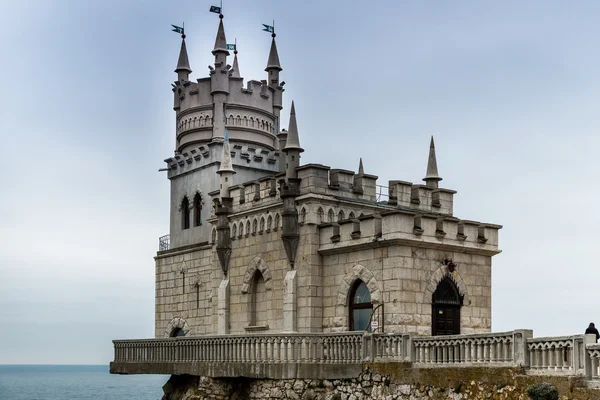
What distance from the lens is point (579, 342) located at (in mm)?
17266

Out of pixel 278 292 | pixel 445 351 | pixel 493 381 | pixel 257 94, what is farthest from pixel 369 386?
pixel 257 94

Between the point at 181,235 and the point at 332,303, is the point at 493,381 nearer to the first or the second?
the point at 332,303

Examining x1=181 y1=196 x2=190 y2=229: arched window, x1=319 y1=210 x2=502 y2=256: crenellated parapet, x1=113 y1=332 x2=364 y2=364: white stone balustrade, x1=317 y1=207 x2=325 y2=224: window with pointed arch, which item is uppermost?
x1=181 y1=196 x2=190 y2=229: arched window

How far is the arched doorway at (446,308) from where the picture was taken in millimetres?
27188

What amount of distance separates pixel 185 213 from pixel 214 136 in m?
3.59

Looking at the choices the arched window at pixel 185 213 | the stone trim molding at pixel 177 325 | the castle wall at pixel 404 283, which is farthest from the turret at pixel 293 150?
the stone trim molding at pixel 177 325

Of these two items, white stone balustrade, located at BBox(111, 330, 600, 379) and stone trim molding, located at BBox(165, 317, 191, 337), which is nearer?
white stone balustrade, located at BBox(111, 330, 600, 379)

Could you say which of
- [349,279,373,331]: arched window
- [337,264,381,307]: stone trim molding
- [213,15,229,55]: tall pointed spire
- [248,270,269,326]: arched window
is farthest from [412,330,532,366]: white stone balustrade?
[213,15,229,55]: tall pointed spire

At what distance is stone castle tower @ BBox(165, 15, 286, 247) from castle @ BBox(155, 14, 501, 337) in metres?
0.09

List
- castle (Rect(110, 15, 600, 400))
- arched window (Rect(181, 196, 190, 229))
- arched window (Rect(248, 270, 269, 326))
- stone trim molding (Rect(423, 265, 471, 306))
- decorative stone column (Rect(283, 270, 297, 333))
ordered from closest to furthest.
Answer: castle (Rect(110, 15, 600, 400)) < stone trim molding (Rect(423, 265, 471, 306)) < decorative stone column (Rect(283, 270, 297, 333)) < arched window (Rect(248, 270, 269, 326)) < arched window (Rect(181, 196, 190, 229))

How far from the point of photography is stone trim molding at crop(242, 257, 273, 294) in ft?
98.5

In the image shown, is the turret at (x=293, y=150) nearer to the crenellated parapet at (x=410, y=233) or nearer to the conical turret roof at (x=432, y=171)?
the crenellated parapet at (x=410, y=233)

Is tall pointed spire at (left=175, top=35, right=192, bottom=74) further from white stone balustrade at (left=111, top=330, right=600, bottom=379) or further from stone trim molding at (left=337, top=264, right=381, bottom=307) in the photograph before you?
stone trim molding at (left=337, top=264, right=381, bottom=307)

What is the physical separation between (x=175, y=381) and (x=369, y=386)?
34.7 feet
